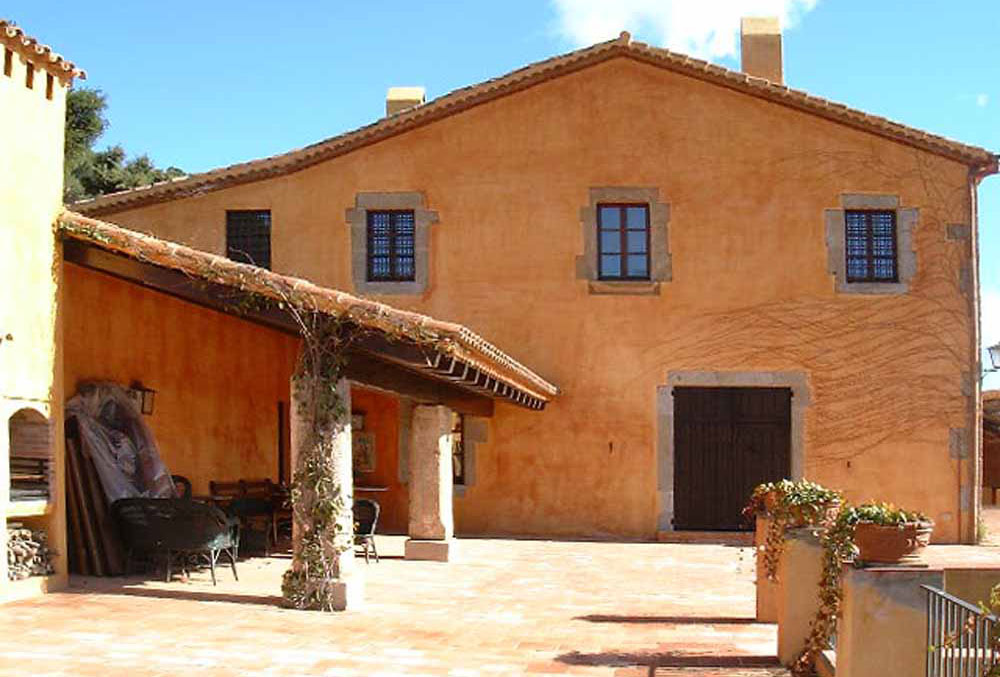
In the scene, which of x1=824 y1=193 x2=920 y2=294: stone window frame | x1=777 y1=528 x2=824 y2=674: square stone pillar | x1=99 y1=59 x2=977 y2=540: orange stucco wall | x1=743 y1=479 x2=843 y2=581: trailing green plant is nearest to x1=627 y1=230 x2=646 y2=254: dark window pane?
x1=99 y1=59 x2=977 y2=540: orange stucco wall

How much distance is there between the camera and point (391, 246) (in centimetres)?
1758

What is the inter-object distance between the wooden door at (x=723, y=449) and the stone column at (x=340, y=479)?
858 cm

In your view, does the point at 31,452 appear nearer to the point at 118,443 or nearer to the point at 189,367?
the point at 118,443

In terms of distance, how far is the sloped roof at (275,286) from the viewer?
8961 millimetres

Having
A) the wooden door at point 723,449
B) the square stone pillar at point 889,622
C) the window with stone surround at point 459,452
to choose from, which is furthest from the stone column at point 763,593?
the window with stone surround at point 459,452

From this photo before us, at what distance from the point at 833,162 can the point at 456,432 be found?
6.76 metres

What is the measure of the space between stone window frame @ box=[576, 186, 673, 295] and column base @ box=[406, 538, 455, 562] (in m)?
5.30

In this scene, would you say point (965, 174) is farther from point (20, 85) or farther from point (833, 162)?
point (20, 85)

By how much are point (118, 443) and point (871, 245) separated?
1120 centimetres

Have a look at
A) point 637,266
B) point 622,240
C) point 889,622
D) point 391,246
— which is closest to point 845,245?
point 637,266

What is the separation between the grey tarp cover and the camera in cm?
1050

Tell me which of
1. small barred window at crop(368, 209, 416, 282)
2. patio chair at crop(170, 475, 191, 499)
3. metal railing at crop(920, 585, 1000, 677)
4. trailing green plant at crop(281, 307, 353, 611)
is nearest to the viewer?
metal railing at crop(920, 585, 1000, 677)

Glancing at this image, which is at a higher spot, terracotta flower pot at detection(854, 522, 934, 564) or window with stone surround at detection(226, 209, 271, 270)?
window with stone surround at detection(226, 209, 271, 270)

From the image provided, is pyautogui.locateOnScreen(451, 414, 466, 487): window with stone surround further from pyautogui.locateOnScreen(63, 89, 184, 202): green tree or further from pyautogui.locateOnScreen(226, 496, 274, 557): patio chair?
pyautogui.locateOnScreen(63, 89, 184, 202): green tree
